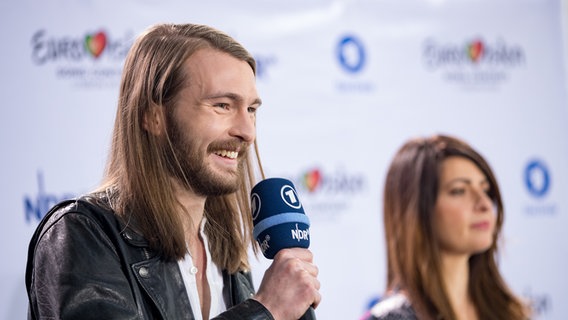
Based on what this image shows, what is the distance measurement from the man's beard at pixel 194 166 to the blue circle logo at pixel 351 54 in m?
2.32

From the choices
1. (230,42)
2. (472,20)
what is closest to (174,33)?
(230,42)

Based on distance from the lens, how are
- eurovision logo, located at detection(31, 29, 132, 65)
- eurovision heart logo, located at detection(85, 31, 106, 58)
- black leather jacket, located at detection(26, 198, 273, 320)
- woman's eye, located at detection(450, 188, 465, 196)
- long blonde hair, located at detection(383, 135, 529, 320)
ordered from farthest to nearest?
1. eurovision heart logo, located at detection(85, 31, 106, 58)
2. eurovision logo, located at detection(31, 29, 132, 65)
3. woman's eye, located at detection(450, 188, 465, 196)
4. long blonde hair, located at detection(383, 135, 529, 320)
5. black leather jacket, located at detection(26, 198, 273, 320)

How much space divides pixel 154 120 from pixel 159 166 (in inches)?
5.6

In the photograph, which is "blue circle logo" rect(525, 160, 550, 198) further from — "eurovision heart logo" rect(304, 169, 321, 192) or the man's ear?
the man's ear

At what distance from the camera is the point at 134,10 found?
13.1 feet

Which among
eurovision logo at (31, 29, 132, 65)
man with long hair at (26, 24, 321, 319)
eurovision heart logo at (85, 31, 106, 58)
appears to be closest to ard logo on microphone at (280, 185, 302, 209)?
man with long hair at (26, 24, 321, 319)

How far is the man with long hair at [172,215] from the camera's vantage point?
1.93m

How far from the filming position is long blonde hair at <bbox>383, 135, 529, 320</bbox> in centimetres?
330

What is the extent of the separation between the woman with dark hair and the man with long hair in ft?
3.40

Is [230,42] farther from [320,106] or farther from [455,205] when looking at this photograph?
[320,106]

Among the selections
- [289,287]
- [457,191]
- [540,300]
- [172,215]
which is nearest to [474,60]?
[540,300]

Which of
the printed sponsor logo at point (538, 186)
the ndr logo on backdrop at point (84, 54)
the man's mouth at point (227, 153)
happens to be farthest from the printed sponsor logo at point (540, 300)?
the man's mouth at point (227, 153)

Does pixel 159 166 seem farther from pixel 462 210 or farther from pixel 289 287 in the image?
pixel 462 210

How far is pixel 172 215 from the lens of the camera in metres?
2.16
